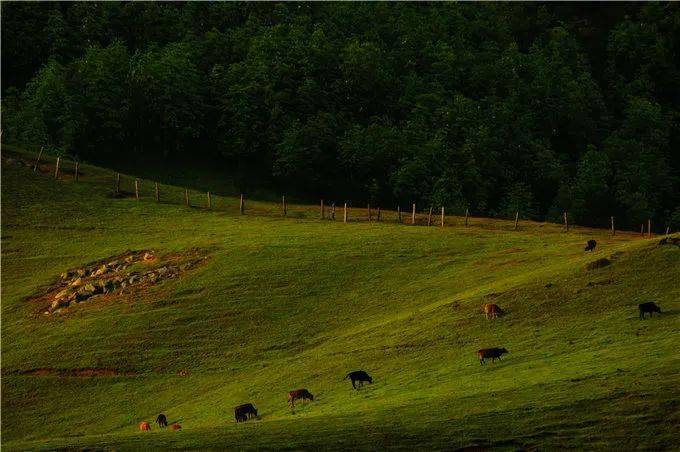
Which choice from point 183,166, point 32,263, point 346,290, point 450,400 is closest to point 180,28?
point 183,166

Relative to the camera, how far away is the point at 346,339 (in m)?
56.7

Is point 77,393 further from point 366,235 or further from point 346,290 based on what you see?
point 366,235

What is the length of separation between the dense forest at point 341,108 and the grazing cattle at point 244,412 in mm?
95820

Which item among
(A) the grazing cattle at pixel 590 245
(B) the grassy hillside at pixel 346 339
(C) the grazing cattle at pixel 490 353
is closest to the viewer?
(B) the grassy hillside at pixel 346 339

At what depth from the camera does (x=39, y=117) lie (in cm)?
14238

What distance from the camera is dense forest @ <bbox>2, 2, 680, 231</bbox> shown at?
14912 centimetres

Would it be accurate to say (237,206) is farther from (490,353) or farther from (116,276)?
(490,353)

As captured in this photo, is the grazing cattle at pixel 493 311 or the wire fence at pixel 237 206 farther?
the wire fence at pixel 237 206

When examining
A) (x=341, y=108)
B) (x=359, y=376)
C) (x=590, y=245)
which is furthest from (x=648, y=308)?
(x=341, y=108)

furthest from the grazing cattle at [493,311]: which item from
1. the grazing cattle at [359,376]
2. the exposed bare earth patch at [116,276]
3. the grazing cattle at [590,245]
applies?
the exposed bare earth patch at [116,276]

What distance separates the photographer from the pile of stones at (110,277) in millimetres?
71688

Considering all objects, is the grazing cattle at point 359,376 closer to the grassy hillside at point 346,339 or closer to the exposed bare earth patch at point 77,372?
the grassy hillside at point 346,339

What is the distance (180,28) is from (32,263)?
108 metres

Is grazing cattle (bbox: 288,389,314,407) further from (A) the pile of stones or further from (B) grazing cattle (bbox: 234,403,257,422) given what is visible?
(A) the pile of stones
